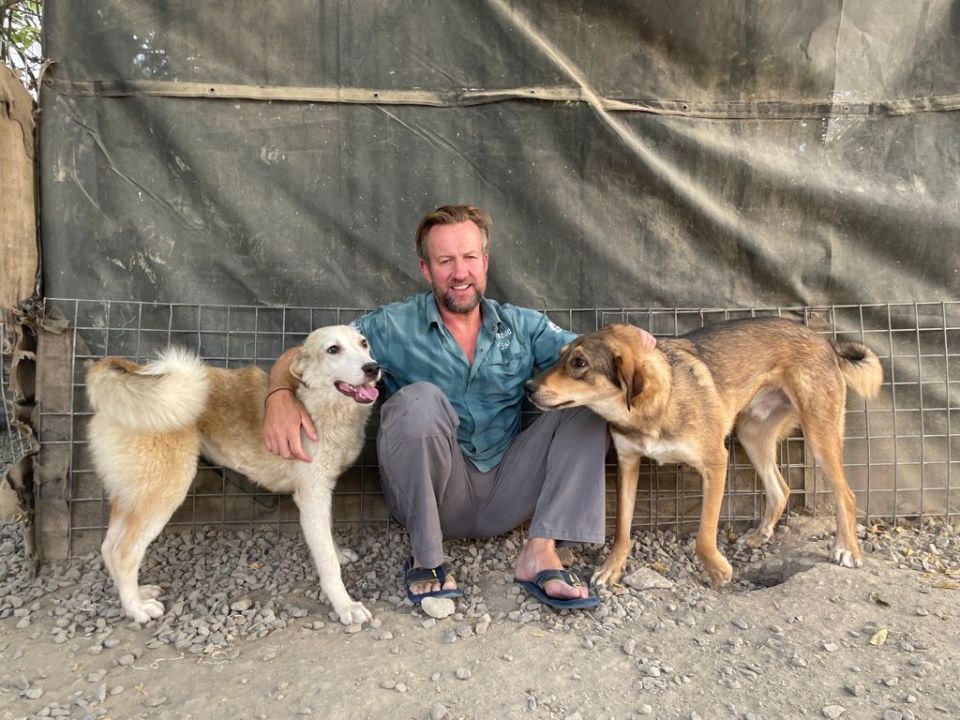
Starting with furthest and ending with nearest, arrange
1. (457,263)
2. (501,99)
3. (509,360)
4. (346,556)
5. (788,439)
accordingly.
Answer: (788,439)
(501,99)
(346,556)
(509,360)
(457,263)

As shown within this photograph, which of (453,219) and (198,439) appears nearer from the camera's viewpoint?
(198,439)

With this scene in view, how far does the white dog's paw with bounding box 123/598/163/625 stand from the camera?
2869 millimetres

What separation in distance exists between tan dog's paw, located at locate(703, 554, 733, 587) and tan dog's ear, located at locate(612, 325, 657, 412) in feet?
2.85

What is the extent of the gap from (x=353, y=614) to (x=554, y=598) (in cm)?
88

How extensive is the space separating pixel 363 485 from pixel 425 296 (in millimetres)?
1193

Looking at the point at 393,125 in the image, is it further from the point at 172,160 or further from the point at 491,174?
the point at 172,160

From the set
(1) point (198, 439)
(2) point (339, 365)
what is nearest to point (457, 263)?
(2) point (339, 365)

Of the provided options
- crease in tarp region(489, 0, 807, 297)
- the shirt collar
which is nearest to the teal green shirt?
the shirt collar

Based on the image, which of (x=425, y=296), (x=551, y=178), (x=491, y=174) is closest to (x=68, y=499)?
(x=425, y=296)

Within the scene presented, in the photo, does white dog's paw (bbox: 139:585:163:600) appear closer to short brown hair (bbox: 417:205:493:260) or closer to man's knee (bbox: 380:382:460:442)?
man's knee (bbox: 380:382:460:442)

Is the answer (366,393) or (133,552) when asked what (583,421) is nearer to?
(366,393)

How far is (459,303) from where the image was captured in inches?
129

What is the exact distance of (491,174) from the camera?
12.2 feet

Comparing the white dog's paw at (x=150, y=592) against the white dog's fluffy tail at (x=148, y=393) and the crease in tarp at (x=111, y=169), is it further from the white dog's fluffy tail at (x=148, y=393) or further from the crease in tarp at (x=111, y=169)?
the crease in tarp at (x=111, y=169)
